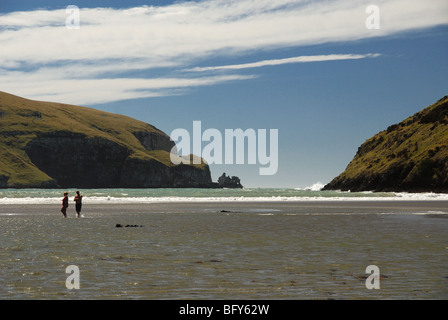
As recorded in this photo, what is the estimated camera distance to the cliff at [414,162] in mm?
148625

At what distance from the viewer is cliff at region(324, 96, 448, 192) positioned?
488 ft

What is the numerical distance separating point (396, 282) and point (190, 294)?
5763 mm

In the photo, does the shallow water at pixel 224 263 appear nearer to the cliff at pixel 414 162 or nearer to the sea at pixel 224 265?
the sea at pixel 224 265

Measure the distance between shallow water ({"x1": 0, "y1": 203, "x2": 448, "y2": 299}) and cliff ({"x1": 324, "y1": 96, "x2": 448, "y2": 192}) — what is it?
120923mm

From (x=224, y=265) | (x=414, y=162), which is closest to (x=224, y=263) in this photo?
(x=224, y=265)

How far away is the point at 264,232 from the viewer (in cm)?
3312

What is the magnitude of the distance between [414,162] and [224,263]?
149 metres

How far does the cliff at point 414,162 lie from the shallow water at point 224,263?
397 ft

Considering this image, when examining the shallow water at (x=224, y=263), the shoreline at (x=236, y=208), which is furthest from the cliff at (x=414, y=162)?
the shallow water at (x=224, y=263)

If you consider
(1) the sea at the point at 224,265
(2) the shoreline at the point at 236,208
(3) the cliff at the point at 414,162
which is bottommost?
(2) the shoreline at the point at 236,208

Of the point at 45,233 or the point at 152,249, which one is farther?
the point at 45,233

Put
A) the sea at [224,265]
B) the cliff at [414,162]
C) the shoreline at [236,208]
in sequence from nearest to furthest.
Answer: the sea at [224,265] < the shoreline at [236,208] < the cliff at [414,162]
